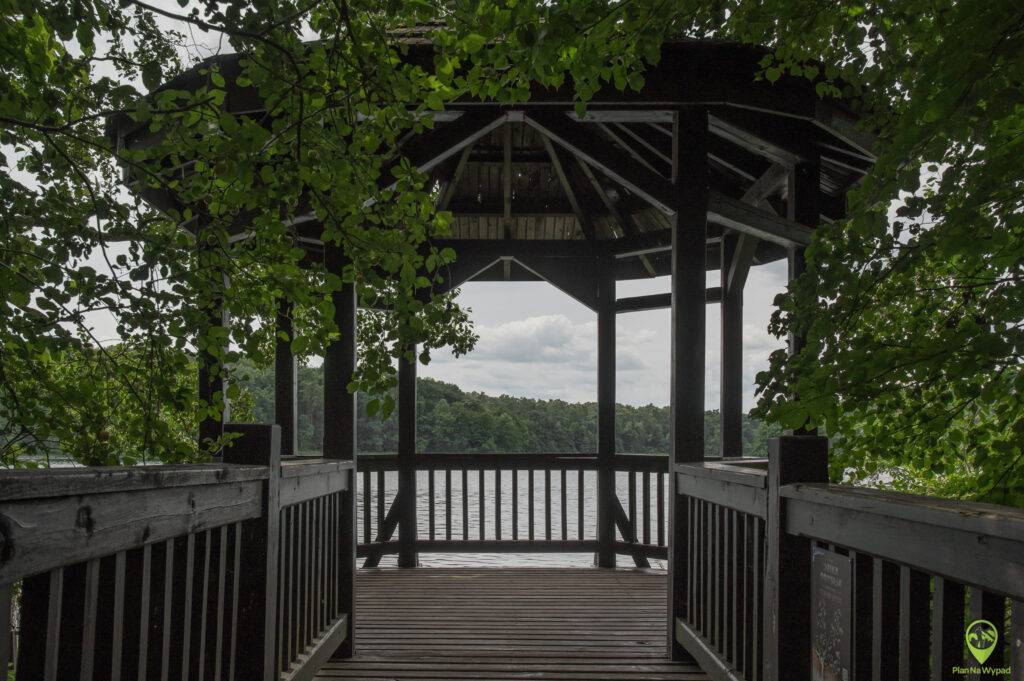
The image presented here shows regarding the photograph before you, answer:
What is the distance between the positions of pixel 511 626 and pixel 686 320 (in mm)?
1907

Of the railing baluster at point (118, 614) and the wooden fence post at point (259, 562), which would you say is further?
the wooden fence post at point (259, 562)

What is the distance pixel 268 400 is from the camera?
14883 millimetres

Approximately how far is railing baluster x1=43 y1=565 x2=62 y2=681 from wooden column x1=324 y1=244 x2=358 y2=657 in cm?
229

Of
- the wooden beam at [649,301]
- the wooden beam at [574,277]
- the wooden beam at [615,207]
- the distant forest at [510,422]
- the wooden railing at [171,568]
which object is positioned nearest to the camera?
the wooden railing at [171,568]

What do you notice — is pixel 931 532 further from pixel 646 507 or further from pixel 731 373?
pixel 646 507

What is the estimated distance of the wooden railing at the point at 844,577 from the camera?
45.7 inches

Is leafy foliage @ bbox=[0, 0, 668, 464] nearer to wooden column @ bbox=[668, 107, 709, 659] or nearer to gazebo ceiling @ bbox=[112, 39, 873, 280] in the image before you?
gazebo ceiling @ bbox=[112, 39, 873, 280]

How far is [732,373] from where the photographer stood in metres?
5.23

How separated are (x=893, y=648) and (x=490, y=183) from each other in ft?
17.8

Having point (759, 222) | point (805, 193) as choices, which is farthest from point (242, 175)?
point (805, 193)

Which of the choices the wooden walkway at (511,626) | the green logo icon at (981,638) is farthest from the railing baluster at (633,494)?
the green logo icon at (981,638)

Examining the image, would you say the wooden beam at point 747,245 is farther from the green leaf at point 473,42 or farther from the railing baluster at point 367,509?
the railing baluster at point 367,509

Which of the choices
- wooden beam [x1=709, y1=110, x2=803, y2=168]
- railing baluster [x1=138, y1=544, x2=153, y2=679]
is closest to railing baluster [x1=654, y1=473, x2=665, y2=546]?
wooden beam [x1=709, y1=110, x2=803, y2=168]

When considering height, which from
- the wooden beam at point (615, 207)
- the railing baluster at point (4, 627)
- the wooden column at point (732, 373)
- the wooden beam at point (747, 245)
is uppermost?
the wooden beam at point (615, 207)
